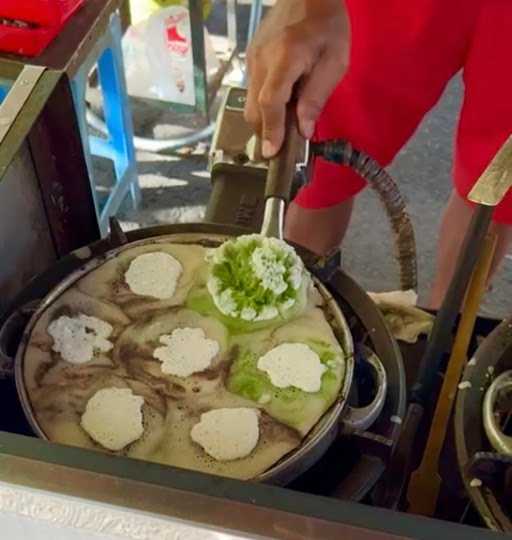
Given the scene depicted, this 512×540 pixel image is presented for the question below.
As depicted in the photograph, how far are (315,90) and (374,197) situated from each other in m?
1.16

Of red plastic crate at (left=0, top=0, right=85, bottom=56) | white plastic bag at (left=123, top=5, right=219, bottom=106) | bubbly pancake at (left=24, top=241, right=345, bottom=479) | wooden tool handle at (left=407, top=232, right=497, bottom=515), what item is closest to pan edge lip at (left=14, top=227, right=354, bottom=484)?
bubbly pancake at (left=24, top=241, right=345, bottom=479)

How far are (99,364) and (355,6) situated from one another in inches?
24.3

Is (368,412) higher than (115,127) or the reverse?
higher

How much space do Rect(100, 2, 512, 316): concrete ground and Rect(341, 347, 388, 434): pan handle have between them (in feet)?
3.16

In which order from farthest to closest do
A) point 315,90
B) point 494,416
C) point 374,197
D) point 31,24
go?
1. point 374,197
2. point 31,24
3. point 315,90
4. point 494,416

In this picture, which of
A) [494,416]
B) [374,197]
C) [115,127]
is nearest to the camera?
[494,416]


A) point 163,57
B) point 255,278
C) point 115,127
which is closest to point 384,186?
point 255,278

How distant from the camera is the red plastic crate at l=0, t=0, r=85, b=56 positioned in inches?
54.2

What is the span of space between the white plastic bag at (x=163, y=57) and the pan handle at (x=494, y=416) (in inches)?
53.7

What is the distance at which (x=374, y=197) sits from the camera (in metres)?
2.02

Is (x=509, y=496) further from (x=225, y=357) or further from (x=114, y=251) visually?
(x=114, y=251)

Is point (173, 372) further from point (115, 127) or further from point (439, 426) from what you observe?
point (115, 127)

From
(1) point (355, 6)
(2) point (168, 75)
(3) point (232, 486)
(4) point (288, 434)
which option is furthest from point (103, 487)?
(2) point (168, 75)

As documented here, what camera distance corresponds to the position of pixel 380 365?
80cm
